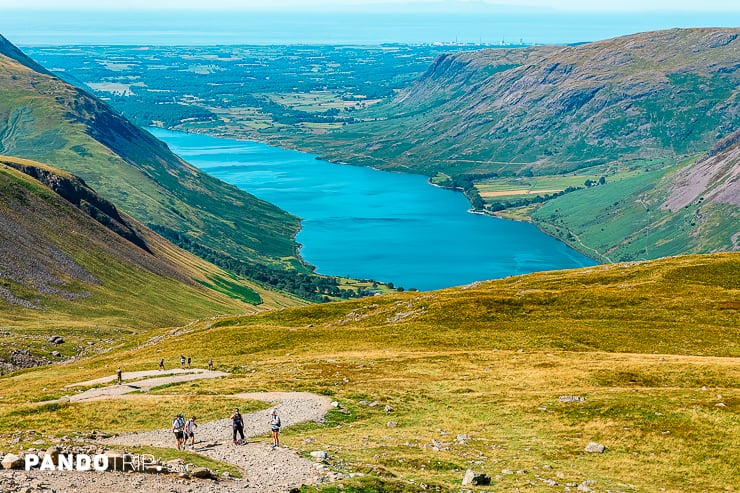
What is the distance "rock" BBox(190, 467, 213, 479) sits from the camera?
46.3 meters

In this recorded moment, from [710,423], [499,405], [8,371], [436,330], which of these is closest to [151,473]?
[499,405]

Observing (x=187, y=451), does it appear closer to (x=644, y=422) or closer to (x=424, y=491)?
(x=424, y=491)

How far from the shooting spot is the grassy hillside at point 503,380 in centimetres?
5475

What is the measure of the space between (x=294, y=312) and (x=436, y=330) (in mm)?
35783

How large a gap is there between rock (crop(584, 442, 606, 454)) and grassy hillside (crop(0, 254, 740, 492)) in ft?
2.51

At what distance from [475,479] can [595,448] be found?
13.2m

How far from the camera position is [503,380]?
8138 cm

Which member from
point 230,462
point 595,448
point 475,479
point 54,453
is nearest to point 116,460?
point 54,453

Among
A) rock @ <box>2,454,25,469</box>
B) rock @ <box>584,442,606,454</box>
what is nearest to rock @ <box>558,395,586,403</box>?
rock @ <box>584,442,606,454</box>

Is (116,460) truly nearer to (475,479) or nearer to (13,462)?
(13,462)

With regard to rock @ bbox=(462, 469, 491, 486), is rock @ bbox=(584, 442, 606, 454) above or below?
above

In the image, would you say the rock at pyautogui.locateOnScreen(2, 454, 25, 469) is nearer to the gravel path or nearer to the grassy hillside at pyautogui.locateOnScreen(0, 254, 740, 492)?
the gravel path

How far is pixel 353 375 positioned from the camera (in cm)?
8400

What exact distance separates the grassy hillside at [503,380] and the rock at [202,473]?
8353 millimetres
